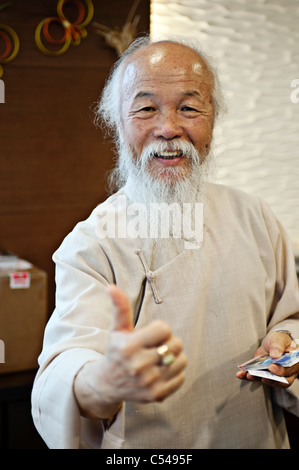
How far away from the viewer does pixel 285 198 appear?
280 cm

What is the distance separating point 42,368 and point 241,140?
1.97 metres

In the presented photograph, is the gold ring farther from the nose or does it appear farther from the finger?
the nose

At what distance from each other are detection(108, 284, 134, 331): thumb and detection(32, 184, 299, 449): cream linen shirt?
0.26 meters

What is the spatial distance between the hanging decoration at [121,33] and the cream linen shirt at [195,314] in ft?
5.21

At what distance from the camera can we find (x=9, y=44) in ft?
8.63

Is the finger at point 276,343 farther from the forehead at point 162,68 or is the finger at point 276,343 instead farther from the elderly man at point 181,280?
the forehead at point 162,68

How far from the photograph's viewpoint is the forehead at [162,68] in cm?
134

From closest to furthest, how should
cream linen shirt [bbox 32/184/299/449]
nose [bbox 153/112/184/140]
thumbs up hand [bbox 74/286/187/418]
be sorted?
thumbs up hand [bbox 74/286/187/418] → cream linen shirt [bbox 32/184/299/449] → nose [bbox 153/112/184/140]

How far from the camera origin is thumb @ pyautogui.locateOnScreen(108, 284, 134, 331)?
2.79ft

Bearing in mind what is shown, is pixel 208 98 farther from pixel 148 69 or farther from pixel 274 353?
pixel 274 353

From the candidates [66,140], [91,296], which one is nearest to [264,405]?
[91,296]

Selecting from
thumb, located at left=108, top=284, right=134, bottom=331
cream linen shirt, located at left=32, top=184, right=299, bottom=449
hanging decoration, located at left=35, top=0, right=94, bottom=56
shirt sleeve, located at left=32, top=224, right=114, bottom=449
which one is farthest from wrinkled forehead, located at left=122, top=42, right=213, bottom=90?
hanging decoration, located at left=35, top=0, right=94, bottom=56

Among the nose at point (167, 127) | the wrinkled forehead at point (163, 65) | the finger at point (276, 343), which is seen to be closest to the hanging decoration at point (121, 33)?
the wrinkled forehead at point (163, 65)

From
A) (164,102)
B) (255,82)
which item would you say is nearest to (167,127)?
(164,102)
